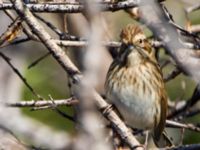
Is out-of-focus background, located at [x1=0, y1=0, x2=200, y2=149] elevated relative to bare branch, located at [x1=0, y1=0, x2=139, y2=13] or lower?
lower

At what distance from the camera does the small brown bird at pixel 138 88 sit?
15.9 ft

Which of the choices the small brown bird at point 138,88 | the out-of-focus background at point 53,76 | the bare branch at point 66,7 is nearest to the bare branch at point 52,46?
the bare branch at point 66,7

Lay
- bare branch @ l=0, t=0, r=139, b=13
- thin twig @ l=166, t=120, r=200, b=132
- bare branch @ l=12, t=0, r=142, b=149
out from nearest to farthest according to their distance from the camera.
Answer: bare branch @ l=12, t=0, r=142, b=149
bare branch @ l=0, t=0, r=139, b=13
thin twig @ l=166, t=120, r=200, b=132

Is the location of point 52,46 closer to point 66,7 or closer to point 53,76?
point 66,7

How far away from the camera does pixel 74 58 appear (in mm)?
5312

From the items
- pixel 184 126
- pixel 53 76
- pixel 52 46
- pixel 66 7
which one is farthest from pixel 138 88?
pixel 53 76

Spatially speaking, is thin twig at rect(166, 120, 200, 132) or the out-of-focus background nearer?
thin twig at rect(166, 120, 200, 132)

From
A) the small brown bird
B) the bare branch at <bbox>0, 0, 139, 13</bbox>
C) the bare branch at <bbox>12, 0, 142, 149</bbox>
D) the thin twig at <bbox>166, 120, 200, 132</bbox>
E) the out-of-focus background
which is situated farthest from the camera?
the out-of-focus background

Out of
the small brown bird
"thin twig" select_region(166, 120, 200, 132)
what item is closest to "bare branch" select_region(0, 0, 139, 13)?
"thin twig" select_region(166, 120, 200, 132)

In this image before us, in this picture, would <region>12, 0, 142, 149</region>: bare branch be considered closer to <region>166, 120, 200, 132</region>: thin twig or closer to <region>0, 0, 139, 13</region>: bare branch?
<region>0, 0, 139, 13</region>: bare branch

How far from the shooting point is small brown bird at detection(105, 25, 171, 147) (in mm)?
4848

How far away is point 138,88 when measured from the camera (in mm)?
4910

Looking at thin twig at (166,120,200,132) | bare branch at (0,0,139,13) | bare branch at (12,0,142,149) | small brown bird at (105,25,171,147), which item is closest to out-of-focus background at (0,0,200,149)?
small brown bird at (105,25,171,147)

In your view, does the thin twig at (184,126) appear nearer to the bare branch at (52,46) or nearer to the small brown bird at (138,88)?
the small brown bird at (138,88)
